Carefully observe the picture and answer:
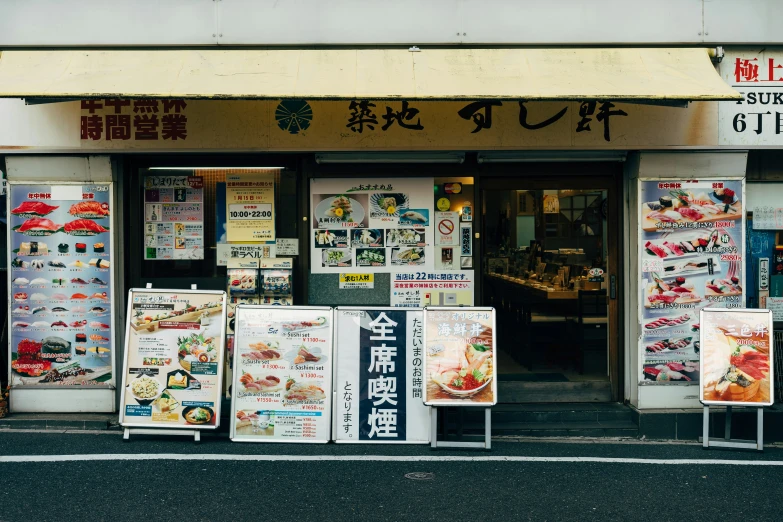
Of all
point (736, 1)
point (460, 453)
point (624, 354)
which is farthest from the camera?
point (624, 354)

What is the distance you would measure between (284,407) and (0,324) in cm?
393

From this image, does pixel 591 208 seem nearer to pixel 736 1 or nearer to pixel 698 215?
pixel 698 215

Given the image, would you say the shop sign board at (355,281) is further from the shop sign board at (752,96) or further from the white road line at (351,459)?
the shop sign board at (752,96)

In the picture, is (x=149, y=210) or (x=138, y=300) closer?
(x=138, y=300)

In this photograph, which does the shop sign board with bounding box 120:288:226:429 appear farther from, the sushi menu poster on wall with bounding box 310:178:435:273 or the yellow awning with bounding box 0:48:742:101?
the yellow awning with bounding box 0:48:742:101

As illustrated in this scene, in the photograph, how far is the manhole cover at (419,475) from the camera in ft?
21.5

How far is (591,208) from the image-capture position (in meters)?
8.90

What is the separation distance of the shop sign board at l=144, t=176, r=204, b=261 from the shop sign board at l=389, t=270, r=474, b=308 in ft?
7.74

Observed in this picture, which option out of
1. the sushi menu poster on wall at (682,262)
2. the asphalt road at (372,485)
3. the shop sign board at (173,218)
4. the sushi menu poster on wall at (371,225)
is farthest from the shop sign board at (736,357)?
the shop sign board at (173,218)

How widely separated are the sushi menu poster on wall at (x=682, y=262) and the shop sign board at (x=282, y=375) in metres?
3.54

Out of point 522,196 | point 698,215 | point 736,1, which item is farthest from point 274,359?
point 736,1

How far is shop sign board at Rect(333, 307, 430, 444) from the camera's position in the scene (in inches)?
293

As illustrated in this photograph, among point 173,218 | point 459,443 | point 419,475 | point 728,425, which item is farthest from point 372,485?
point 173,218

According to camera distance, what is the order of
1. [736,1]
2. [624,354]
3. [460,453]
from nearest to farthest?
[460,453], [736,1], [624,354]
